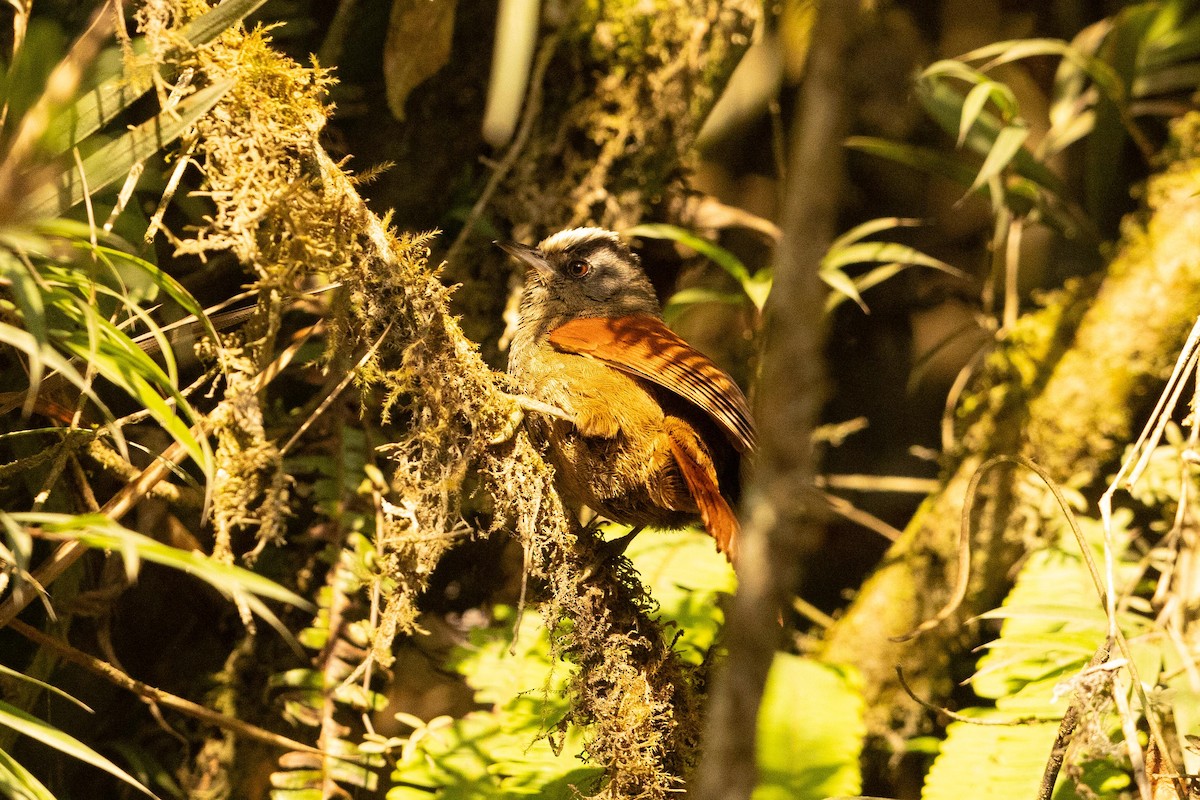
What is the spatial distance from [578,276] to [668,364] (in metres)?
0.66

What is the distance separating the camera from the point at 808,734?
2.57 m

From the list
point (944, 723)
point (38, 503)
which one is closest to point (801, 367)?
point (38, 503)

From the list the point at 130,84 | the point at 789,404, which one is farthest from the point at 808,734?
the point at 130,84

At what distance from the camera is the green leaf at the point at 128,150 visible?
74.5 inches

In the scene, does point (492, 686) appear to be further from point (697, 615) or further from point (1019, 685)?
point (1019, 685)

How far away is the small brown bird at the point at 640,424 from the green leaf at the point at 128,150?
89cm

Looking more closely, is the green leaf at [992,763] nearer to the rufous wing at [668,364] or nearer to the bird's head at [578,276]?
the rufous wing at [668,364]

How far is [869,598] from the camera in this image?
355 centimetres

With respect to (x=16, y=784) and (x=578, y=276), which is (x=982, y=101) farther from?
(x=16, y=784)

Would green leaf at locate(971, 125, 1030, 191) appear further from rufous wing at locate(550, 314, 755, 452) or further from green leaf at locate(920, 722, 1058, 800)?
green leaf at locate(920, 722, 1058, 800)

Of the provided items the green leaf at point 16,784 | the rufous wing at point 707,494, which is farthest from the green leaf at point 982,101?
the green leaf at point 16,784

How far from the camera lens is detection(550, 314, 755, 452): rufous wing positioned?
2.33 metres

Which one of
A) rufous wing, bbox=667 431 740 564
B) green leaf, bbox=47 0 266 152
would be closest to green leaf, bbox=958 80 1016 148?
rufous wing, bbox=667 431 740 564

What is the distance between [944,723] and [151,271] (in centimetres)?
271
